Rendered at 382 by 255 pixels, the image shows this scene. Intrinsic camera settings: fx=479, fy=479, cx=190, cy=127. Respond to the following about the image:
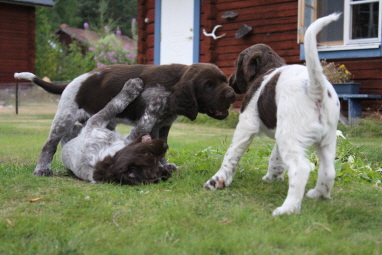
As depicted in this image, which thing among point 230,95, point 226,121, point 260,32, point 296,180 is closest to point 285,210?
point 296,180

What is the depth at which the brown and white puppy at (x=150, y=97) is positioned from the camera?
425 centimetres

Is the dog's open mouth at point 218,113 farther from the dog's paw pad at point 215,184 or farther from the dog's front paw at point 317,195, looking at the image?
the dog's front paw at point 317,195

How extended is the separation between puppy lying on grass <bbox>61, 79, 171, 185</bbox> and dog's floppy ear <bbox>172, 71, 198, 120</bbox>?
1.18 ft

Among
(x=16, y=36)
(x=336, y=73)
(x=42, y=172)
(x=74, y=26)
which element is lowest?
(x=42, y=172)

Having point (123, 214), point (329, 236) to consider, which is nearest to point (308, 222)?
point (329, 236)

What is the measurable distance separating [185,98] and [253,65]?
657 mm

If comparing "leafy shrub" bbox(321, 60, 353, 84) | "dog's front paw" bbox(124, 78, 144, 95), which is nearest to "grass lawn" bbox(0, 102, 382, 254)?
"dog's front paw" bbox(124, 78, 144, 95)

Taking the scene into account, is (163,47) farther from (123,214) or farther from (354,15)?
(123,214)

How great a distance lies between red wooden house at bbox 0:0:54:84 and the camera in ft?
68.8

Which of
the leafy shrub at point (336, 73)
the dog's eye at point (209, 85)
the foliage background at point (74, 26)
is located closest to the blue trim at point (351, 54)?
the leafy shrub at point (336, 73)

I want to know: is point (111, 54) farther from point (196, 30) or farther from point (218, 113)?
point (218, 113)

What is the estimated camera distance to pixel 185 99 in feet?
13.9

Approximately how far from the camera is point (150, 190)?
3.73m

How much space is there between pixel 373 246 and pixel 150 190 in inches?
70.9
